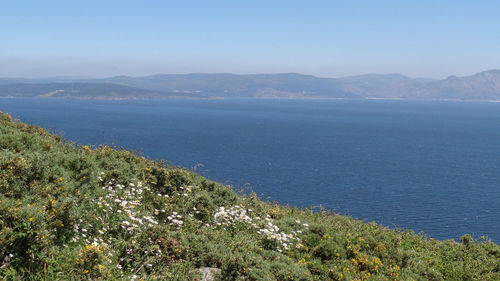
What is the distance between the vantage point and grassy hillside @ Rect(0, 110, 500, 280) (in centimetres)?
722

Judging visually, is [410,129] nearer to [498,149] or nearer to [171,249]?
[498,149]

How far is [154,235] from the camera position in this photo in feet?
29.7

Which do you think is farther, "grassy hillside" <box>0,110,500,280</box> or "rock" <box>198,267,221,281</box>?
"rock" <box>198,267,221,281</box>

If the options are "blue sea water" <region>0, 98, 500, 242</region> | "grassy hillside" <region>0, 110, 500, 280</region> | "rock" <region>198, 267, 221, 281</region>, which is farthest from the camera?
"blue sea water" <region>0, 98, 500, 242</region>

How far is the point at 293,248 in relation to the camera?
37.8 feet

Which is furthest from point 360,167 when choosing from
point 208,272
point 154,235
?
point 154,235

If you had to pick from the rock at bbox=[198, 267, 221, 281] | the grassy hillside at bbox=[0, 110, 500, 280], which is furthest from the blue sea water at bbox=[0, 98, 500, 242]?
the rock at bbox=[198, 267, 221, 281]

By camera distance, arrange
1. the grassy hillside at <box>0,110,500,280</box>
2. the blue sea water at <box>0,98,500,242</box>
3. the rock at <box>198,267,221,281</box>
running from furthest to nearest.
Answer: the blue sea water at <box>0,98,500,242</box>, the rock at <box>198,267,221,281</box>, the grassy hillside at <box>0,110,500,280</box>

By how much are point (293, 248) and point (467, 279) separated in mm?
6255

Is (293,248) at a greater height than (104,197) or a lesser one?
lesser

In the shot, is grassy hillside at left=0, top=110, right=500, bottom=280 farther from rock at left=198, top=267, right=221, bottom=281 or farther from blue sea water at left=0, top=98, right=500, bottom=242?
blue sea water at left=0, top=98, right=500, bottom=242

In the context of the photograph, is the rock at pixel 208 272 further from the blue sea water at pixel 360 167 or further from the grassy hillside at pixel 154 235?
the blue sea water at pixel 360 167

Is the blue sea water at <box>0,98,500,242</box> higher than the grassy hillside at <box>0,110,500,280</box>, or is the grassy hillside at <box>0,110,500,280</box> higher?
the grassy hillside at <box>0,110,500,280</box>

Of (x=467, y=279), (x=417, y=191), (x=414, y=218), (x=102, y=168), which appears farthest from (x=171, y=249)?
(x=417, y=191)
